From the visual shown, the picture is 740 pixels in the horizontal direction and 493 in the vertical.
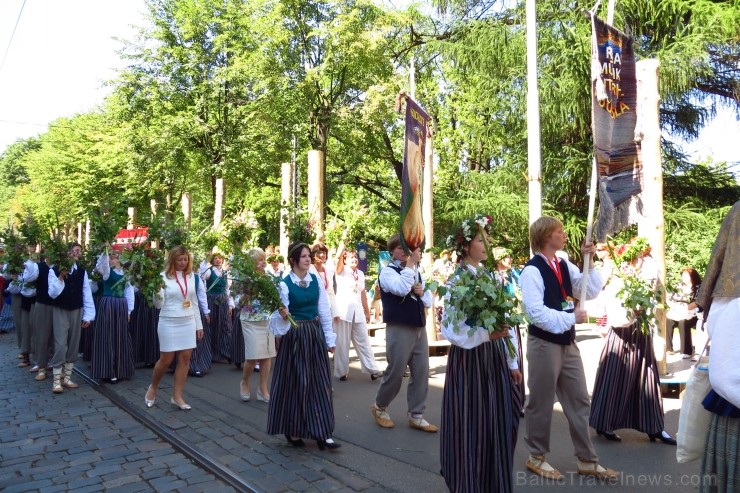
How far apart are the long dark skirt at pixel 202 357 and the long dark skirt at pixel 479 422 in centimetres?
588

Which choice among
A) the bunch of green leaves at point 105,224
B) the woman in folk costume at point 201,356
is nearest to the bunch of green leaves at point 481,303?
the woman in folk costume at point 201,356

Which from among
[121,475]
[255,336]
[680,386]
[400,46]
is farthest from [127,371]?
[400,46]

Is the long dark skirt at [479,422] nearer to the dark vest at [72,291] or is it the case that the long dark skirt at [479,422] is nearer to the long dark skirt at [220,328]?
the dark vest at [72,291]

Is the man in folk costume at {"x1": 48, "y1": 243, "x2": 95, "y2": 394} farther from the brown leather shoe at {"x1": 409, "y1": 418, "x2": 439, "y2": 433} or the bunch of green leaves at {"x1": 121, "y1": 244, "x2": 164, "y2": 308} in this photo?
the brown leather shoe at {"x1": 409, "y1": 418, "x2": 439, "y2": 433}

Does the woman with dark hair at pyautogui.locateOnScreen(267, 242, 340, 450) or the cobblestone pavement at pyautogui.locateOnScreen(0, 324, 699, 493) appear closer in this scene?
the cobblestone pavement at pyautogui.locateOnScreen(0, 324, 699, 493)

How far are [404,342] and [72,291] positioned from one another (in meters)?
5.19

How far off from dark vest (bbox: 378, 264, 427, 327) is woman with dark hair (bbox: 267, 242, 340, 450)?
0.63m

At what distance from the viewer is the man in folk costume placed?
835cm

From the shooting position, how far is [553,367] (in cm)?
445

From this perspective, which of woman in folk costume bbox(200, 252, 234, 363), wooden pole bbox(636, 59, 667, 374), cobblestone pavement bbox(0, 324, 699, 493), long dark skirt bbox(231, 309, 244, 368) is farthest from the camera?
woman in folk costume bbox(200, 252, 234, 363)

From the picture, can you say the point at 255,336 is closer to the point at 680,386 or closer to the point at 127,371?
the point at 127,371

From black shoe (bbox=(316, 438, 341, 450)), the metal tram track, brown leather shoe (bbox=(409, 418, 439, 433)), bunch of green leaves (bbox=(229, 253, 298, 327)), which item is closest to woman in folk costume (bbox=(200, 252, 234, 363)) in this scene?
the metal tram track

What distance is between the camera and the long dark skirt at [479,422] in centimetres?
391

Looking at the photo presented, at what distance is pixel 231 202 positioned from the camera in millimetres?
27312
